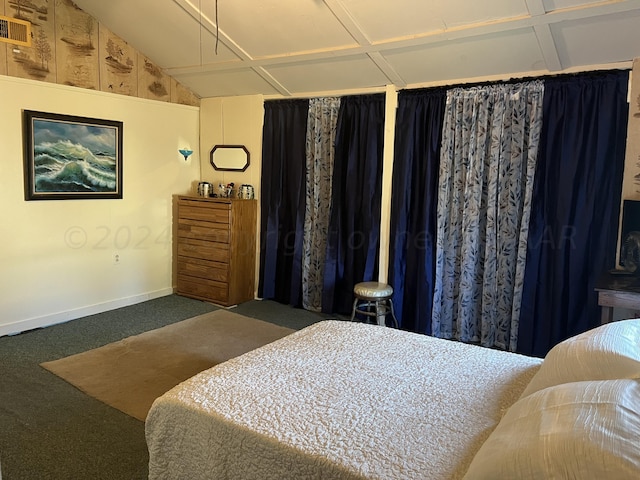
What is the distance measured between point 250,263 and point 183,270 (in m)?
0.71

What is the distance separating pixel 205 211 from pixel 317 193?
3.73 feet

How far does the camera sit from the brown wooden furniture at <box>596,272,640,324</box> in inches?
108

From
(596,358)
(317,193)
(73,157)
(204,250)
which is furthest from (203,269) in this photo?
(596,358)

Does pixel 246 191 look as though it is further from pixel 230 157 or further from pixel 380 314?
pixel 380 314

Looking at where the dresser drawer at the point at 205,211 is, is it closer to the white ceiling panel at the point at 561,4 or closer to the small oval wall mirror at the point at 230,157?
the small oval wall mirror at the point at 230,157

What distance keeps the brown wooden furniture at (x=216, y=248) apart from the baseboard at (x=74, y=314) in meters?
0.34

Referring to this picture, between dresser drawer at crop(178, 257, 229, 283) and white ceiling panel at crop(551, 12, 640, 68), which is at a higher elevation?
white ceiling panel at crop(551, 12, 640, 68)

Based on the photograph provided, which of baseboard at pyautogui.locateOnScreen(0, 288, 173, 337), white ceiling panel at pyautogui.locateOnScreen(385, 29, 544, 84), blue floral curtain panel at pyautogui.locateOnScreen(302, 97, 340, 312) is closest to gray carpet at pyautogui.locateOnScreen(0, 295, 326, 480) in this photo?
baseboard at pyautogui.locateOnScreen(0, 288, 173, 337)

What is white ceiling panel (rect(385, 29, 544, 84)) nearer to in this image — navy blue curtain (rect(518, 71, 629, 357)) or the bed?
navy blue curtain (rect(518, 71, 629, 357))

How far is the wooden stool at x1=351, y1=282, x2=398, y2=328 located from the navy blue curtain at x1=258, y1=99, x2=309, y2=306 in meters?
0.97

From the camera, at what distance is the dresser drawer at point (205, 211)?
4738 millimetres

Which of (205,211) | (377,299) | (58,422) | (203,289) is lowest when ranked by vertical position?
(58,422)

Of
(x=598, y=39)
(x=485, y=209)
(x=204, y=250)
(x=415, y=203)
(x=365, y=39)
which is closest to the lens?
(x=598, y=39)

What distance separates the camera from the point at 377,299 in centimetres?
385
